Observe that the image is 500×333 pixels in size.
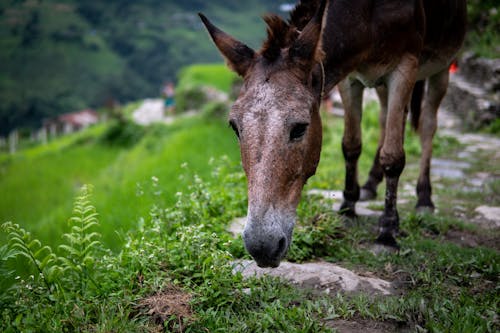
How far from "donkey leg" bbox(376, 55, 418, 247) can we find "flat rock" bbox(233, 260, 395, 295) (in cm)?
74

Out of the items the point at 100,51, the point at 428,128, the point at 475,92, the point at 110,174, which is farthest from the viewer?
the point at 100,51

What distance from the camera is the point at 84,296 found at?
2.85 meters

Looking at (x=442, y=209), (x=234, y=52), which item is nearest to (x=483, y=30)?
(x=442, y=209)

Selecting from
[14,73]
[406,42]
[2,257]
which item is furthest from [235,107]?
[14,73]

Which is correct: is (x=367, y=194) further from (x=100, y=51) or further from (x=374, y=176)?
(x=100, y=51)

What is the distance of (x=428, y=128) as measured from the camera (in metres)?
5.20

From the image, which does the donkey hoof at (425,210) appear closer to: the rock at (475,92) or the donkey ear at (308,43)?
the donkey ear at (308,43)

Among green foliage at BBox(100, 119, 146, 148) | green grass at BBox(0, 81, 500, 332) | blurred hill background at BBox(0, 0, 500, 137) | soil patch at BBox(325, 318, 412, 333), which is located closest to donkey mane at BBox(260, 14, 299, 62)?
green grass at BBox(0, 81, 500, 332)

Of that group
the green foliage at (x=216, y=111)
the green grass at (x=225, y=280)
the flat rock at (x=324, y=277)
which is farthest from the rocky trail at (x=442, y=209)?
the green foliage at (x=216, y=111)

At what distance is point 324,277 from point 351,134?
186 cm

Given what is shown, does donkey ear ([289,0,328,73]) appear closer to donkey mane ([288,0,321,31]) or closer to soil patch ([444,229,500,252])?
donkey mane ([288,0,321,31])

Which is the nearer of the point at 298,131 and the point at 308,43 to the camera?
the point at 298,131

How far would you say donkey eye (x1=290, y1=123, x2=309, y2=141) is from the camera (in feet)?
8.72

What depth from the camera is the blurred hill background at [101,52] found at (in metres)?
48.6
